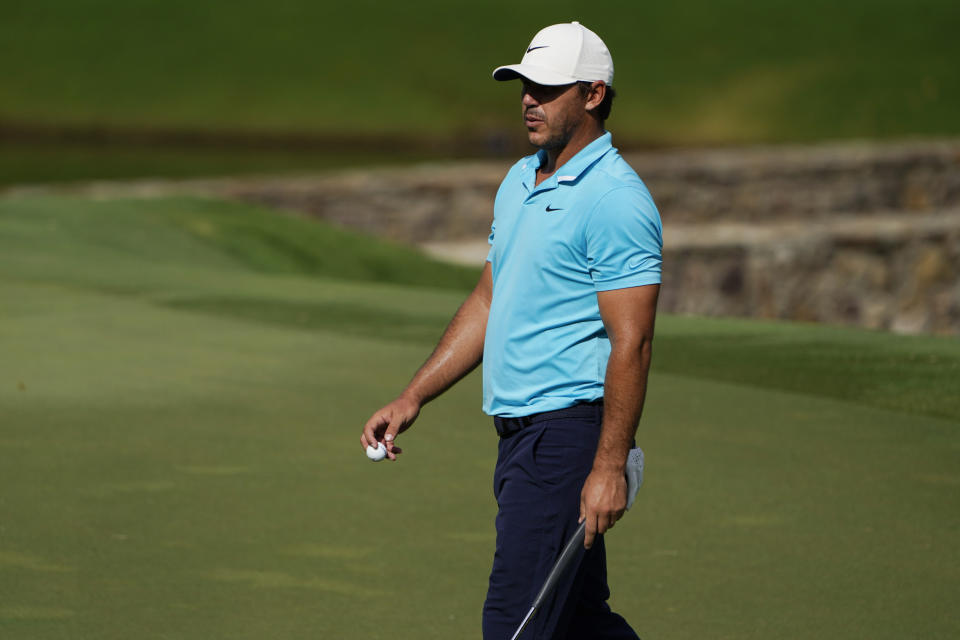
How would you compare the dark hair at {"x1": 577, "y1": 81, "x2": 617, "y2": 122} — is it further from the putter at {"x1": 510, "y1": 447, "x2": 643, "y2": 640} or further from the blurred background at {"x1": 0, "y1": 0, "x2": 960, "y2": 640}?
the blurred background at {"x1": 0, "y1": 0, "x2": 960, "y2": 640}

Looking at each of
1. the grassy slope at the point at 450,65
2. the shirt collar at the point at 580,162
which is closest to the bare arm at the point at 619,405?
the shirt collar at the point at 580,162

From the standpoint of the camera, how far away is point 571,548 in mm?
3090

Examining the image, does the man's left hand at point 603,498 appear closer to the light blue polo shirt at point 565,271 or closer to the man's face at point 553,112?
the light blue polo shirt at point 565,271

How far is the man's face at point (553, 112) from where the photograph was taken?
3199mm

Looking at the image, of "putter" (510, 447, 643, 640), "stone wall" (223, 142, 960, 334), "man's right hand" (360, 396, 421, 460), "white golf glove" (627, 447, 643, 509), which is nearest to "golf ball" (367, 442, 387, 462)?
"man's right hand" (360, 396, 421, 460)

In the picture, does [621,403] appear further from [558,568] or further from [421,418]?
[421,418]

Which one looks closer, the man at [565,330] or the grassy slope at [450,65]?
the man at [565,330]

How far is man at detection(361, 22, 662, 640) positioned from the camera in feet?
9.93

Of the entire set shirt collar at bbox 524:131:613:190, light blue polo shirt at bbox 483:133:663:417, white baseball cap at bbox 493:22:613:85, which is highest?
white baseball cap at bbox 493:22:613:85

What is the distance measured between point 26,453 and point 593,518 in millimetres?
3524

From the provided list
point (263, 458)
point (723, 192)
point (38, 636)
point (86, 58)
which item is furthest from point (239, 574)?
point (86, 58)

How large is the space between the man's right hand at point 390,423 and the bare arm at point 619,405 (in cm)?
62

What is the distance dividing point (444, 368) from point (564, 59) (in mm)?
882

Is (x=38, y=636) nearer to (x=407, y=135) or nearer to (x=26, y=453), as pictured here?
(x=26, y=453)
